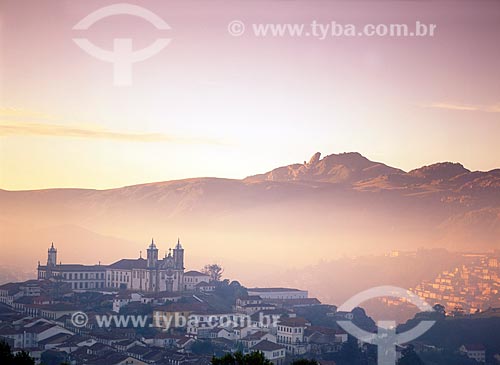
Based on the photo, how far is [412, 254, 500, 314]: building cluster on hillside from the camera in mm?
51656

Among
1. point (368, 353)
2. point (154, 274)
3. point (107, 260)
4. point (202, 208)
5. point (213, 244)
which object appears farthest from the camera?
point (202, 208)

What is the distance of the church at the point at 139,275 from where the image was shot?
116 feet

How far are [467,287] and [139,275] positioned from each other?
25.1 m

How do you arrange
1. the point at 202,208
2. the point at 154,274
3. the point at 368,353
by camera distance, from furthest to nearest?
the point at 202,208 → the point at 154,274 → the point at 368,353

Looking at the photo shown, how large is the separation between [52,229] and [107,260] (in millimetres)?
11698

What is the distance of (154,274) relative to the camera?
35281 mm

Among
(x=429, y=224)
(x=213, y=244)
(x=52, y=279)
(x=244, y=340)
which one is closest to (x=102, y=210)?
(x=213, y=244)

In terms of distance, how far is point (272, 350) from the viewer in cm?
2714

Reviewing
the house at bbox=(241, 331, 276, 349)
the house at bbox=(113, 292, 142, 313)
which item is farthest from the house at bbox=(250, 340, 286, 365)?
the house at bbox=(113, 292, 142, 313)

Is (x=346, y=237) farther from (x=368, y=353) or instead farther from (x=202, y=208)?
(x=368, y=353)

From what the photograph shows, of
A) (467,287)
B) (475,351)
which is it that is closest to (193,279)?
(475,351)

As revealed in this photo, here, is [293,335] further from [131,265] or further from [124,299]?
[131,265]

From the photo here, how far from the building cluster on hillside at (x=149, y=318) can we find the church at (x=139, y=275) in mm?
35

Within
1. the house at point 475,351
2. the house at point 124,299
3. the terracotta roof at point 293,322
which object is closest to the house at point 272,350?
the terracotta roof at point 293,322
